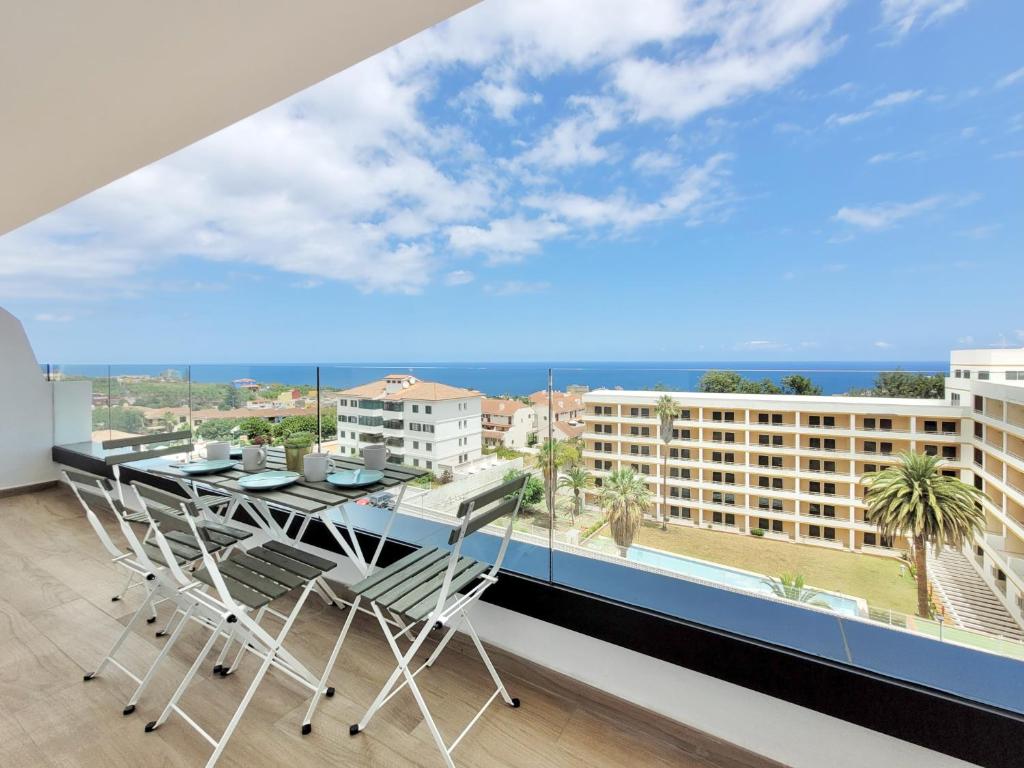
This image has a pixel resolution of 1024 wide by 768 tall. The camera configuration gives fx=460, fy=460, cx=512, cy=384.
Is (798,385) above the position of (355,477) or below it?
above

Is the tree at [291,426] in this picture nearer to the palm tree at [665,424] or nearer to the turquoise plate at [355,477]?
the turquoise plate at [355,477]

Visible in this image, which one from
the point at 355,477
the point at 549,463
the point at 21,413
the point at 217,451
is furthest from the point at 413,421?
the point at 21,413

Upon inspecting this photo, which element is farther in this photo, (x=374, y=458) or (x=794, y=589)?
(x=374, y=458)

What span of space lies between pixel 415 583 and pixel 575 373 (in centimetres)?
103

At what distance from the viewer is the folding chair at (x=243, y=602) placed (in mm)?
1582

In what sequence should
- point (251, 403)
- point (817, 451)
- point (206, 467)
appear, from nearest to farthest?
point (817, 451) → point (206, 467) → point (251, 403)

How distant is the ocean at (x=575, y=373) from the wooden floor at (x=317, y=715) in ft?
4.06

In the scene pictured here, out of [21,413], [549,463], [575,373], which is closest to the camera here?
[575,373]

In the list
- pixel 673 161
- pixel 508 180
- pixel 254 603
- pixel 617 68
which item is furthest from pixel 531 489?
pixel 673 161

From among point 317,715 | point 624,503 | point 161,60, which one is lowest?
point 317,715

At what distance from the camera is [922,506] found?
1357mm

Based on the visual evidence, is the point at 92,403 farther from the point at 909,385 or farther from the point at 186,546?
the point at 909,385

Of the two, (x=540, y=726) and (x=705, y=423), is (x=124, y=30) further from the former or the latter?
(x=540, y=726)

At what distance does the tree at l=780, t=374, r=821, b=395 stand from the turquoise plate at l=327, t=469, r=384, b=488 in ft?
5.48
